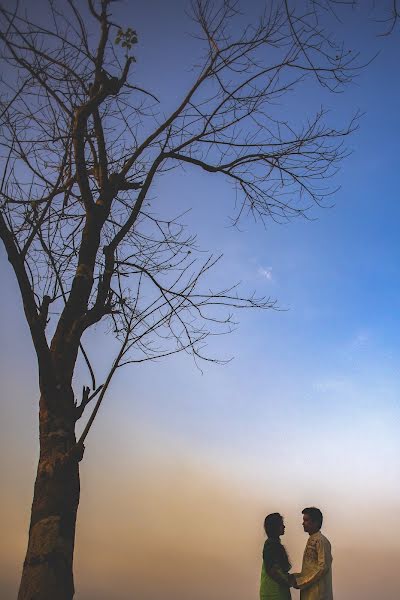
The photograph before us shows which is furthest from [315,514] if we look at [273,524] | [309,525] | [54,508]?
[54,508]

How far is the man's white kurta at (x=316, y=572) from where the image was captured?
4.34 m

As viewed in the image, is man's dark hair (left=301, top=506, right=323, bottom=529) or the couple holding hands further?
man's dark hair (left=301, top=506, right=323, bottom=529)

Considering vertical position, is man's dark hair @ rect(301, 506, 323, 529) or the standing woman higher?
man's dark hair @ rect(301, 506, 323, 529)

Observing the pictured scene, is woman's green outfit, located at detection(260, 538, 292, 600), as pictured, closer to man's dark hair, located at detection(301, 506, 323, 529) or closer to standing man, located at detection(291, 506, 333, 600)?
standing man, located at detection(291, 506, 333, 600)

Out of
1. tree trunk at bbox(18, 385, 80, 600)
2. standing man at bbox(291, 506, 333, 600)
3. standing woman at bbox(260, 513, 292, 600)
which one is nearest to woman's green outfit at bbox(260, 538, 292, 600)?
standing woman at bbox(260, 513, 292, 600)

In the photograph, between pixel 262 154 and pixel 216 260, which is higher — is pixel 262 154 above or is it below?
above

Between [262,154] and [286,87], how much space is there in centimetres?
68

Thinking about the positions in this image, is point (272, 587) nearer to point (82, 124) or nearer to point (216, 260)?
point (216, 260)

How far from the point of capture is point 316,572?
4352 millimetres

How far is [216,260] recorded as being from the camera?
428 centimetres

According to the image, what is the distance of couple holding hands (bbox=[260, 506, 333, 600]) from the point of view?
4.35 metres

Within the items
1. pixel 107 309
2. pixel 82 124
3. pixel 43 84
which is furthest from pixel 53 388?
pixel 43 84

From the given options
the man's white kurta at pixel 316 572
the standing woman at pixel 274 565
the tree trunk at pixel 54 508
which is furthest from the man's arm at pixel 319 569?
the tree trunk at pixel 54 508

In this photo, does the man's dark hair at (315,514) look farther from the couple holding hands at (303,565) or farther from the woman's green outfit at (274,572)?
the woman's green outfit at (274,572)
